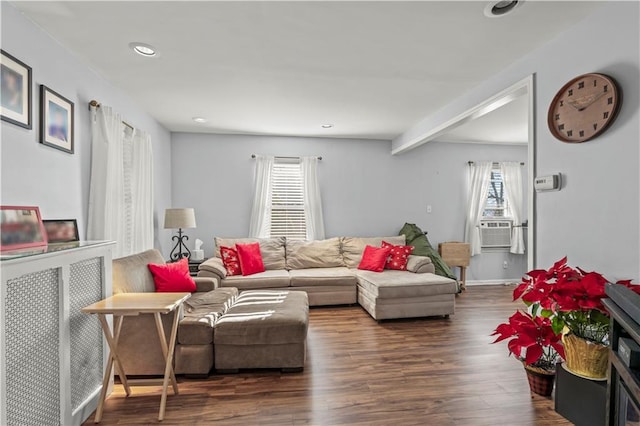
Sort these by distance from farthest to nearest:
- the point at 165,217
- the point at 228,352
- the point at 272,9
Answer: the point at 165,217, the point at 228,352, the point at 272,9

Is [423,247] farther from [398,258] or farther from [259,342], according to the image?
[259,342]

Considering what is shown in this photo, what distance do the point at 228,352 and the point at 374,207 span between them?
12.0 ft

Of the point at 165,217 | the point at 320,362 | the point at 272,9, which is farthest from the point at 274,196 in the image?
the point at 272,9

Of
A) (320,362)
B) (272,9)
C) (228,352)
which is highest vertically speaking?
(272,9)

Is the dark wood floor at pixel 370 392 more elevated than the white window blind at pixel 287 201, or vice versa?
the white window blind at pixel 287 201

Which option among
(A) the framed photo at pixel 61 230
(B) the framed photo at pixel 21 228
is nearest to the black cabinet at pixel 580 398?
(B) the framed photo at pixel 21 228

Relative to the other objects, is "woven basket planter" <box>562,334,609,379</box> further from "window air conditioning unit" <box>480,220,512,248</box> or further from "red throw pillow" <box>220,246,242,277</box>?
"window air conditioning unit" <box>480,220,512,248</box>

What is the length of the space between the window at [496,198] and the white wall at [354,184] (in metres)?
0.30

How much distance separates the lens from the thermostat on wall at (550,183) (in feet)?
7.34

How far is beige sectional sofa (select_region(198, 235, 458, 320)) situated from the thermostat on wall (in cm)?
187

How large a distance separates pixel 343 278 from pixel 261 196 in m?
1.88

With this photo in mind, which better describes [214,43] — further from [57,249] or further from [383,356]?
[383,356]

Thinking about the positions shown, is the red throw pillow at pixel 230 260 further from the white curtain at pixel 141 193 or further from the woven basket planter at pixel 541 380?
the woven basket planter at pixel 541 380

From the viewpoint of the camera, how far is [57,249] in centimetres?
180
